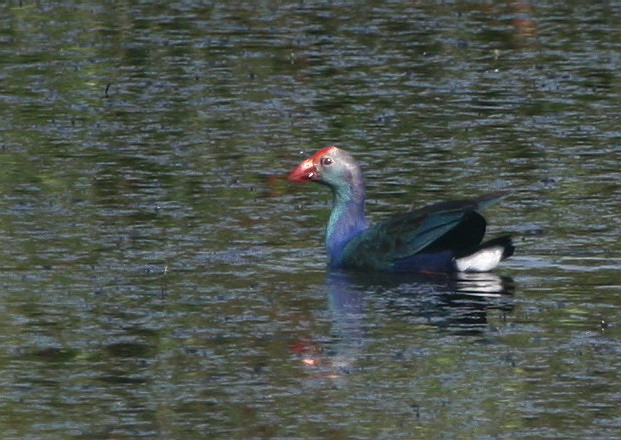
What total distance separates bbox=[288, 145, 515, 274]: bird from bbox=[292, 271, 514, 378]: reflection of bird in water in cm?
9

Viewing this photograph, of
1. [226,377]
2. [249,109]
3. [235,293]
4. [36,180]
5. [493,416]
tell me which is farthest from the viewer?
[249,109]

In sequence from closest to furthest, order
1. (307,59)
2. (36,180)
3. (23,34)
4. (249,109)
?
(36,180) → (249,109) → (307,59) → (23,34)

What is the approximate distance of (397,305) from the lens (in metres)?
12.0

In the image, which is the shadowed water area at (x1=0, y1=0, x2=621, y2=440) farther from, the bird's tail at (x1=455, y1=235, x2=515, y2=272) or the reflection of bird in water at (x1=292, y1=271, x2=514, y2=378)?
the bird's tail at (x1=455, y1=235, x2=515, y2=272)

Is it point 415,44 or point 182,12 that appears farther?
point 182,12

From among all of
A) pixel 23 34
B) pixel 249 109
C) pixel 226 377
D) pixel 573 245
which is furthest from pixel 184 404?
pixel 23 34

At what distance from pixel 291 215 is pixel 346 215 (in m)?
1.05

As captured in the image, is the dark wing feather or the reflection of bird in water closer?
the reflection of bird in water

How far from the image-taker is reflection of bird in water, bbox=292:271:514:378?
10.7m

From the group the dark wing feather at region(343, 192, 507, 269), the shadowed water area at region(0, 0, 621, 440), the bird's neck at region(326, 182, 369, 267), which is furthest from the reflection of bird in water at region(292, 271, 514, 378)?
the bird's neck at region(326, 182, 369, 267)

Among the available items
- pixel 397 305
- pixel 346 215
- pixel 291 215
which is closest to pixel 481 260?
pixel 397 305

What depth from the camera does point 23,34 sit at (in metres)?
22.0

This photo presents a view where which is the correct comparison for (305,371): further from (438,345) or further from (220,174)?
(220,174)

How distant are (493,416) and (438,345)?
4.89ft
